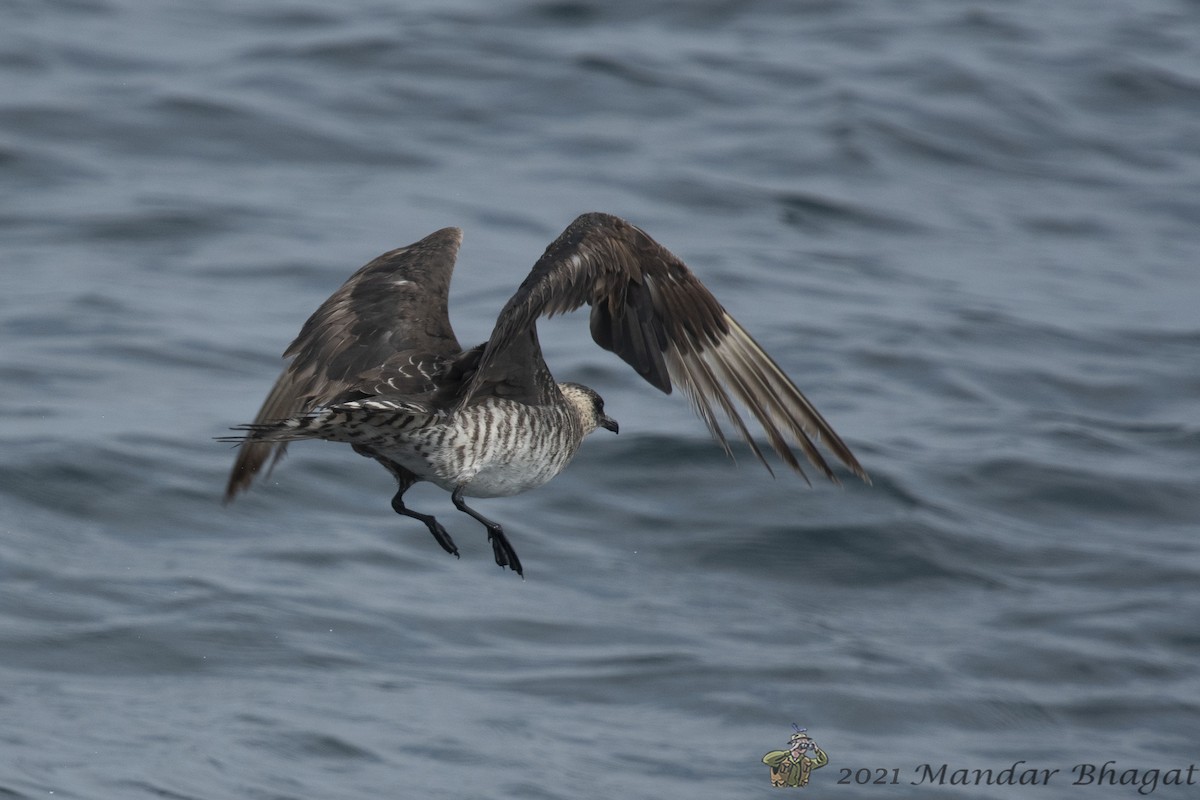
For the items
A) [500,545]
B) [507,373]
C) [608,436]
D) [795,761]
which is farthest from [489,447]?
[608,436]

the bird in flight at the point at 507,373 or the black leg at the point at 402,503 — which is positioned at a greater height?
the bird in flight at the point at 507,373

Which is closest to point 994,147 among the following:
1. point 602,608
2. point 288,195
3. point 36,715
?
point 288,195

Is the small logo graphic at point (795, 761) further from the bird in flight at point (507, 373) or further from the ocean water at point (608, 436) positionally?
the bird in flight at point (507, 373)

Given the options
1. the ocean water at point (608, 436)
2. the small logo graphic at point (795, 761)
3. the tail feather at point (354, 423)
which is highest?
the tail feather at point (354, 423)

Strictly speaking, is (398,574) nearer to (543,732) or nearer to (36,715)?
(543,732)

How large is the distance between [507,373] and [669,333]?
560 mm

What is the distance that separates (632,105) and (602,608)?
319 inches

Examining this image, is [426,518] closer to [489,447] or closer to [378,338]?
[489,447]

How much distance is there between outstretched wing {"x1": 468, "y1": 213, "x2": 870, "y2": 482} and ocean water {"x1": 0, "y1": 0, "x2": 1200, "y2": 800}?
297cm

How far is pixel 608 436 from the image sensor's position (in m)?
11.0

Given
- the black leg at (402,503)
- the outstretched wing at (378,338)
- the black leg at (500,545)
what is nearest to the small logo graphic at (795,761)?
the black leg at (500,545)

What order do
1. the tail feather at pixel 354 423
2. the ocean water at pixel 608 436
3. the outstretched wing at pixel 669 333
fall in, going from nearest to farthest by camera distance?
the tail feather at pixel 354 423 → the outstretched wing at pixel 669 333 → the ocean water at pixel 608 436

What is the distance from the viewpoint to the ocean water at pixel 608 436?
28.7 feet

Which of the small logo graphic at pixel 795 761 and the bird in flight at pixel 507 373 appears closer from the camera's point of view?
the bird in flight at pixel 507 373
